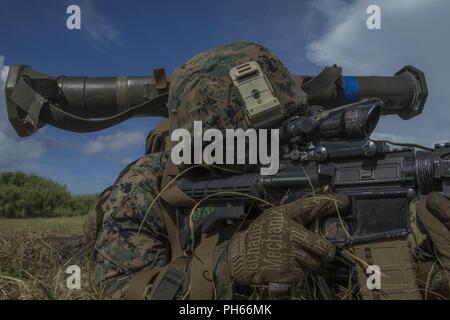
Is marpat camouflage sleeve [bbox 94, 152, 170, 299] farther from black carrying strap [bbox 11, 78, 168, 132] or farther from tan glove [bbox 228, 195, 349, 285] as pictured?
black carrying strap [bbox 11, 78, 168, 132]

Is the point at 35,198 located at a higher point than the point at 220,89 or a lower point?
higher

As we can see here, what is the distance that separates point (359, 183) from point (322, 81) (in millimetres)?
1512

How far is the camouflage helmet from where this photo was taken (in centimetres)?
241

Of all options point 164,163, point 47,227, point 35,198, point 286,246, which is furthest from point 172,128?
point 35,198

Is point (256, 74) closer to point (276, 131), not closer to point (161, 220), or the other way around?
point (276, 131)

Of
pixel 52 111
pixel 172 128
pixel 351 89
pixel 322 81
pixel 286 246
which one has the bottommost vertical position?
pixel 286 246

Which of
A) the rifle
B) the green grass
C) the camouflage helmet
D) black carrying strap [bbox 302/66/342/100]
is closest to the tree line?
the green grass

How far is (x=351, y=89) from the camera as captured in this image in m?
3.90

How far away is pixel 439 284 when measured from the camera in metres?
1.94

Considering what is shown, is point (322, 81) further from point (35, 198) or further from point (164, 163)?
point (35, 198)

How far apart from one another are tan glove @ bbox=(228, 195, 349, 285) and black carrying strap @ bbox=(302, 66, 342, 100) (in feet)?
4.81

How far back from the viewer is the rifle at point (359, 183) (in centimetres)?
188
